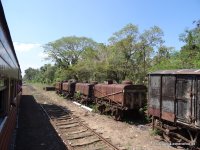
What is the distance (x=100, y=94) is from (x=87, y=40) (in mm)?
47543

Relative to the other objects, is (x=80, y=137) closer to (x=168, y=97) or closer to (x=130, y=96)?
(x=168, y=97)

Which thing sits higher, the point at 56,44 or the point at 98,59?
the point at 56,44

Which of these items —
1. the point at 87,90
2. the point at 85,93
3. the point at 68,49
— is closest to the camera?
the point at 87,90

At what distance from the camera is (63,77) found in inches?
2499

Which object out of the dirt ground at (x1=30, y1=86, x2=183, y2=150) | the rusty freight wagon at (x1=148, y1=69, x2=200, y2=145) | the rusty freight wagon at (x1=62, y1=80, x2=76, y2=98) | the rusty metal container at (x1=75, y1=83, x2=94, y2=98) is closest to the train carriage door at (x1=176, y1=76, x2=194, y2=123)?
the rusty freight wagon at (x1=148, y1=69, x2=200, y2=145)

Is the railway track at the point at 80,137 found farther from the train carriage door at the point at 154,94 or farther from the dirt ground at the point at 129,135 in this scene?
the train carriage door at the point at 154,94

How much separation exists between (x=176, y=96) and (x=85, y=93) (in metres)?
16.5

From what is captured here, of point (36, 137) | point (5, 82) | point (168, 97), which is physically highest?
point (5, 82)

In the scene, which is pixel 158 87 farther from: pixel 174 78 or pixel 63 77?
pixel 63 77

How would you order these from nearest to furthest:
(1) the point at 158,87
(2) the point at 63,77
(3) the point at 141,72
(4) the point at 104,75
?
(1) the point at 158,87, (3) the point at 141,72, (4) the point at 104,75, (2) the point at 63,77

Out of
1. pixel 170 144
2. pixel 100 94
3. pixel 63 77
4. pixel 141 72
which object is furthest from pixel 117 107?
pixel 63 77

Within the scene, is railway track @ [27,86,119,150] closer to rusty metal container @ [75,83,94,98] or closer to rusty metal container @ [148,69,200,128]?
rusty metal container @ [148,69,200,128]

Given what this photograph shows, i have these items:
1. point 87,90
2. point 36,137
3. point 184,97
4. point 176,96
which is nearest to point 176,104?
point 176,96

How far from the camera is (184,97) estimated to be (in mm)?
10695
